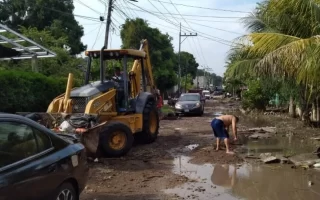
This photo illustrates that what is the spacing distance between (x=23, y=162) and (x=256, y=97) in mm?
26586

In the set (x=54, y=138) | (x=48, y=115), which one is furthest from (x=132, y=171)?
(x=54, y=138)

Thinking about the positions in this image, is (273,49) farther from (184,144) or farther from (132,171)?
(132,171)

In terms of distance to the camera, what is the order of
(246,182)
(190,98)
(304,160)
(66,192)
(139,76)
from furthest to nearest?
(190,98) < (139,76) < (304,160) < (246,182) < (66,192)

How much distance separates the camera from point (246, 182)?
8.27 metres

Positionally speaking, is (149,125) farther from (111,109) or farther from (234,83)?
(234,83)

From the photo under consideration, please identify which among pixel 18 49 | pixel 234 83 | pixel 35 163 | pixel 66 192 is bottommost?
pixel 66 192

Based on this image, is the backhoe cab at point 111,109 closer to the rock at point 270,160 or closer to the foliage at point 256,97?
the rock at point 270,160

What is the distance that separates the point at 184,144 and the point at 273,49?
403 cm

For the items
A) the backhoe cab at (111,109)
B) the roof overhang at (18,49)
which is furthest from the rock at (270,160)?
the roof overhang at (18,49)

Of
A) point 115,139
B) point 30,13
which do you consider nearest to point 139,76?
point 115,139

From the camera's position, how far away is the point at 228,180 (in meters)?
8.49

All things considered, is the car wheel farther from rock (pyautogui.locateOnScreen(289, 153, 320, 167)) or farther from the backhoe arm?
the backhoe arm

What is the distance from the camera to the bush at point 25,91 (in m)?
14.0

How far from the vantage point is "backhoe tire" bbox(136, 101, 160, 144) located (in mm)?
12914
